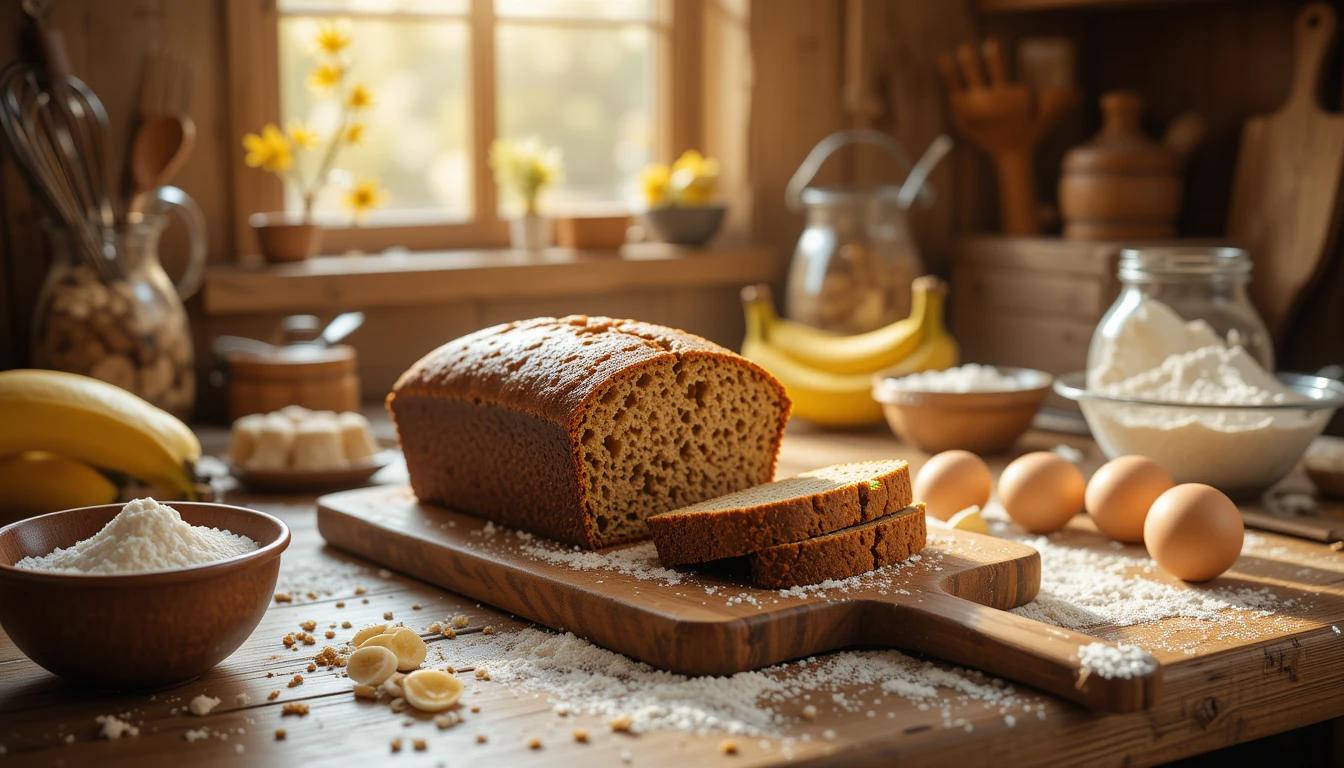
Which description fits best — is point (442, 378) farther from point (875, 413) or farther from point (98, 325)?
point (875, 413)

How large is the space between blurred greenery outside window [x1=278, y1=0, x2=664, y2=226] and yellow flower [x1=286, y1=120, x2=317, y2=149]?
0.28 feet

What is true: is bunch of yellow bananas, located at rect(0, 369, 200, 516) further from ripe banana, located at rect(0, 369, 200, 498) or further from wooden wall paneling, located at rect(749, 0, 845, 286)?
wooden wall paneling, located at rect(749, 0, 845, 286)

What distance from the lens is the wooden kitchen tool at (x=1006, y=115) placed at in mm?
2594

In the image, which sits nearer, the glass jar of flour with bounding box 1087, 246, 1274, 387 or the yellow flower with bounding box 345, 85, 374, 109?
the glass jar of flour with bounding box 1087, 246, 1274, 387

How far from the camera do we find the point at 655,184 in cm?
253

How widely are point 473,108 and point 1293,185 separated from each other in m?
1.52

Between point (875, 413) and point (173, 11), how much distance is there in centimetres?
132

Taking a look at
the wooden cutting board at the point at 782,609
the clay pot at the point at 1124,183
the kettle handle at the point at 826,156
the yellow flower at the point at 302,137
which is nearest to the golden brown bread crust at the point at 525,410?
the wooden cutting board at the point at 782,609

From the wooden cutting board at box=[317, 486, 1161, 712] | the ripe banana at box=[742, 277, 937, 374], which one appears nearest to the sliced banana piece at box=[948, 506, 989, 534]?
the wooden cutting board at box=[317, 486, 1161, 712]

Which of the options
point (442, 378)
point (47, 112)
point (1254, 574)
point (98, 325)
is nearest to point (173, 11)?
point (47, 112)

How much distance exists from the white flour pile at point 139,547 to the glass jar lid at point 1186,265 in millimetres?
1208

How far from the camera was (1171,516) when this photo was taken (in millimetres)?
1316

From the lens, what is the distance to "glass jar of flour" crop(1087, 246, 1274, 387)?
1.71 metres

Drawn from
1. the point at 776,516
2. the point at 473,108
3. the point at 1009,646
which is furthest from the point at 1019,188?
the point at 1009,646
